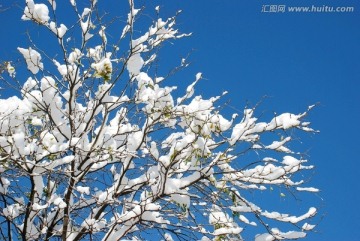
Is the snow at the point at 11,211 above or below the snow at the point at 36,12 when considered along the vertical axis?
below

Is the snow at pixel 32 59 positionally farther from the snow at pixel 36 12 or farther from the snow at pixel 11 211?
the snow at pixel 11 211

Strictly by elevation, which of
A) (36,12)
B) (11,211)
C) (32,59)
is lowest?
(11,211)

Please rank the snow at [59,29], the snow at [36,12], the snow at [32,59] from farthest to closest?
the snow at [59,29], the snow at [32,59], the snow at [36,12]

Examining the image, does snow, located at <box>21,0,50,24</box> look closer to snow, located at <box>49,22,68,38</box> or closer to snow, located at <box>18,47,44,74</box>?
snow, located at <box>49,22,68,38</box>

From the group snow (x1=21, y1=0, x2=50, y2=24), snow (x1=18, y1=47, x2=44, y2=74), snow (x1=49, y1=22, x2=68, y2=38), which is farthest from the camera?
snow (x1=49, y1=22, x2=68, y2=38)

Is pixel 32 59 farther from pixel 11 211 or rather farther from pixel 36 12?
pixel 11 211

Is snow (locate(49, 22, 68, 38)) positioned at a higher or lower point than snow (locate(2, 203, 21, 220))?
higher

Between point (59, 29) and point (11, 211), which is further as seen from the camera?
point (59, 29)

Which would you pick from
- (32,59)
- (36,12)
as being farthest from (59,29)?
(32,59)

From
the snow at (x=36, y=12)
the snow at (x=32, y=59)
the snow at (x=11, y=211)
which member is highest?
the snow at (x=36, y=12)

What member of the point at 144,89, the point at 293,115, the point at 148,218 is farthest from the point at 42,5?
the point at 293,115

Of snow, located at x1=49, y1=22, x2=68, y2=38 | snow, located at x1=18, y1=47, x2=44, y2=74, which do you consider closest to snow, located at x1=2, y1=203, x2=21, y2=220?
snow, located at x1=18, y1=47, x2=44, y2=74

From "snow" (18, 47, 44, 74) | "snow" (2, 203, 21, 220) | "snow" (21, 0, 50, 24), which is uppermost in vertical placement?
"snow" (21, 0, 50, 24)

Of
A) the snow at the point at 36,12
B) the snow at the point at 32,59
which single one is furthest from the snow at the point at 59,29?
the snow at the point at 32,59
